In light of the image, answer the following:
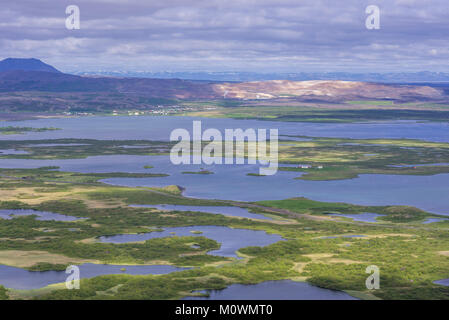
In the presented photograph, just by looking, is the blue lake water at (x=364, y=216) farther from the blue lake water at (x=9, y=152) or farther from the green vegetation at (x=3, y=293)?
the blue lake water at (x=9, y=152)

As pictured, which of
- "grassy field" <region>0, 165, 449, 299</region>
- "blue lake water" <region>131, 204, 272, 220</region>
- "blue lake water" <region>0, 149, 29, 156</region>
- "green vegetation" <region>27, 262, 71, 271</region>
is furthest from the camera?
"blue lake water" <region>0, 149, 29, 156</region>

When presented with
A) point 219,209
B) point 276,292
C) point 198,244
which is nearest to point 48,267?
point 198,244

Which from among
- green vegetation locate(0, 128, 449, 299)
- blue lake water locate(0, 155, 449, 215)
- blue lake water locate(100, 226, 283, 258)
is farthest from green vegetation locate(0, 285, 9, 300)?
blue lake water locate(0, 155, 449, 215)

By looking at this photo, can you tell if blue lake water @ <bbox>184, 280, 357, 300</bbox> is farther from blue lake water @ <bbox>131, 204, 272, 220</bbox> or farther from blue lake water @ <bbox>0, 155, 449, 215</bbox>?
blue lake water @ <bbox>0, 155, 449, 215</bbox>

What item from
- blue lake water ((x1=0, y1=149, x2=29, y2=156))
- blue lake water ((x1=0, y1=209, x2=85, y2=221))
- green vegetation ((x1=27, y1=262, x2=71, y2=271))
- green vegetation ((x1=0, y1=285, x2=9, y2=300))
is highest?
blue lake water ((x1=0, y1=149, x2=29, y2=156))

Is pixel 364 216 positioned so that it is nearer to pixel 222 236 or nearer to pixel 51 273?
pixel 222 236
